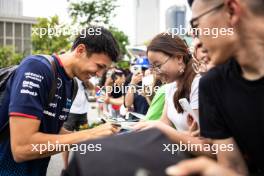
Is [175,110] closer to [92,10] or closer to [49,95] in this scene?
[49,95]

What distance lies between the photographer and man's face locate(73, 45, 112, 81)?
2848 mm

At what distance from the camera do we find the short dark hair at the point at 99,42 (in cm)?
289

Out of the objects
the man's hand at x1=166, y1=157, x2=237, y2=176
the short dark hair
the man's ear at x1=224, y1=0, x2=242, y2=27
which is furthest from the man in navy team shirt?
the man's hand at x1=166, y1=157, x2=237, y2=176

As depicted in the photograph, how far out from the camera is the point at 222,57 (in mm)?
1847

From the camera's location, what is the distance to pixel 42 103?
2504 millimetres

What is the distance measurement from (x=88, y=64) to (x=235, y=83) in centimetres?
132

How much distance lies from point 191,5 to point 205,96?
446 mm

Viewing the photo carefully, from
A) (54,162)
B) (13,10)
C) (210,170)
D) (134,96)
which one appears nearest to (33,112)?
(210,170)

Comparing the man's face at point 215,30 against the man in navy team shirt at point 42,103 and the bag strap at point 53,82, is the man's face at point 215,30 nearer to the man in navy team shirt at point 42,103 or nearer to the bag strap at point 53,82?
the man in navy team shirt at point 42,103

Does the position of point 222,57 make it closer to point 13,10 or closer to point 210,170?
point 210,170

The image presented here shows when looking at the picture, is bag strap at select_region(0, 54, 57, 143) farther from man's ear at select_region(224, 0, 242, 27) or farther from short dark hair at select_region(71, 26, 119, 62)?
man's ear at select_region(224, 0, 242, 27)

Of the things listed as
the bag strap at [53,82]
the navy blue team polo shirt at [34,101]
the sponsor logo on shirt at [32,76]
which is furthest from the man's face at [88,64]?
the sponsor logo on shirt at [32,76]

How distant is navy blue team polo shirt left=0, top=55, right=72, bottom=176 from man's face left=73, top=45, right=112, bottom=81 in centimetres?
11

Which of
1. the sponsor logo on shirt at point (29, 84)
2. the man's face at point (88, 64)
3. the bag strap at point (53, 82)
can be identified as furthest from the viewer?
the man's face at point (88, 64)
